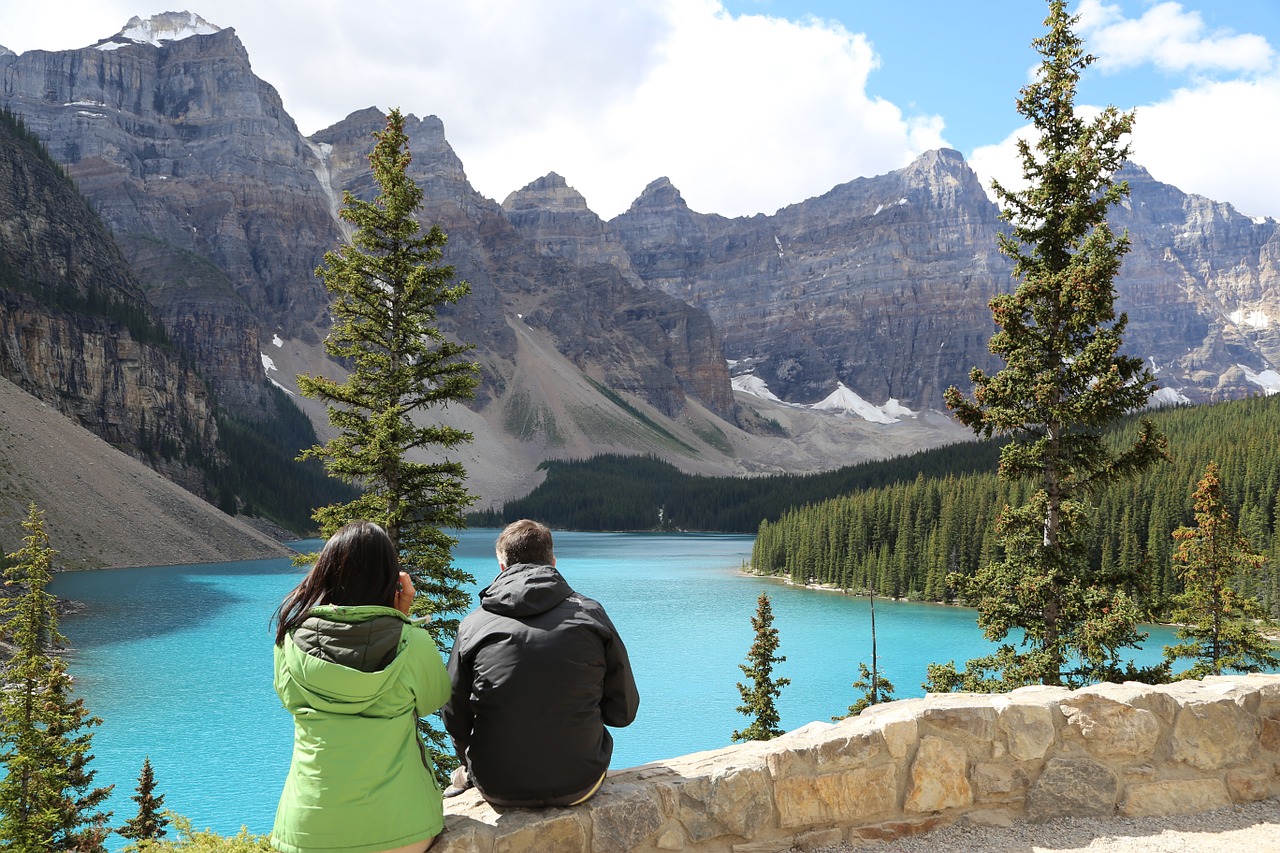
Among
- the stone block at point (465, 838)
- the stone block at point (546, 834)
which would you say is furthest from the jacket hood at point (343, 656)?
the stone block at point (546, 834)

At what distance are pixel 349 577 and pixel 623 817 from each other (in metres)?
2.40

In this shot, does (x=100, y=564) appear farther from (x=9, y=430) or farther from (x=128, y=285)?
(x=128, y=285)

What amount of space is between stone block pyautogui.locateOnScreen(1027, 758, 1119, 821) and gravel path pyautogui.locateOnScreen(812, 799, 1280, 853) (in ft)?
0.24

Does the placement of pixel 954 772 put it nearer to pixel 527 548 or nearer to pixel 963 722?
pixel 963 722

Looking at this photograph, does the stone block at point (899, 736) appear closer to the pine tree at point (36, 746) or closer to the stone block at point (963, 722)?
the stone block at point (963, 722)

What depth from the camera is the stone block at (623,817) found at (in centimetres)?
510

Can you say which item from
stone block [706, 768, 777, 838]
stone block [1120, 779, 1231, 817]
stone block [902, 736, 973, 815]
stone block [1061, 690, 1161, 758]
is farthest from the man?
stone block [1120, 779, 1231, 817]

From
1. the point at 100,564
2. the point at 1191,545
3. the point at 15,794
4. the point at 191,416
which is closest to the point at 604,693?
the point at 15,794

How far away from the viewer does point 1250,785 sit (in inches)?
265

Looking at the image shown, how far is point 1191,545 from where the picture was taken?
2488 cm

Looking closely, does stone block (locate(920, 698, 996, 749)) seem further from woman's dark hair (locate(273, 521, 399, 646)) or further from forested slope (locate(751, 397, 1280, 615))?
forested slope (locate(751, 397, 1280, 615))

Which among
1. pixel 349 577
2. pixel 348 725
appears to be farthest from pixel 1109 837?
pixel 349 577

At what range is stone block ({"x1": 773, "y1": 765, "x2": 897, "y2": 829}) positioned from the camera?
19.1ft

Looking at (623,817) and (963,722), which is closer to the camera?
(623,817)
